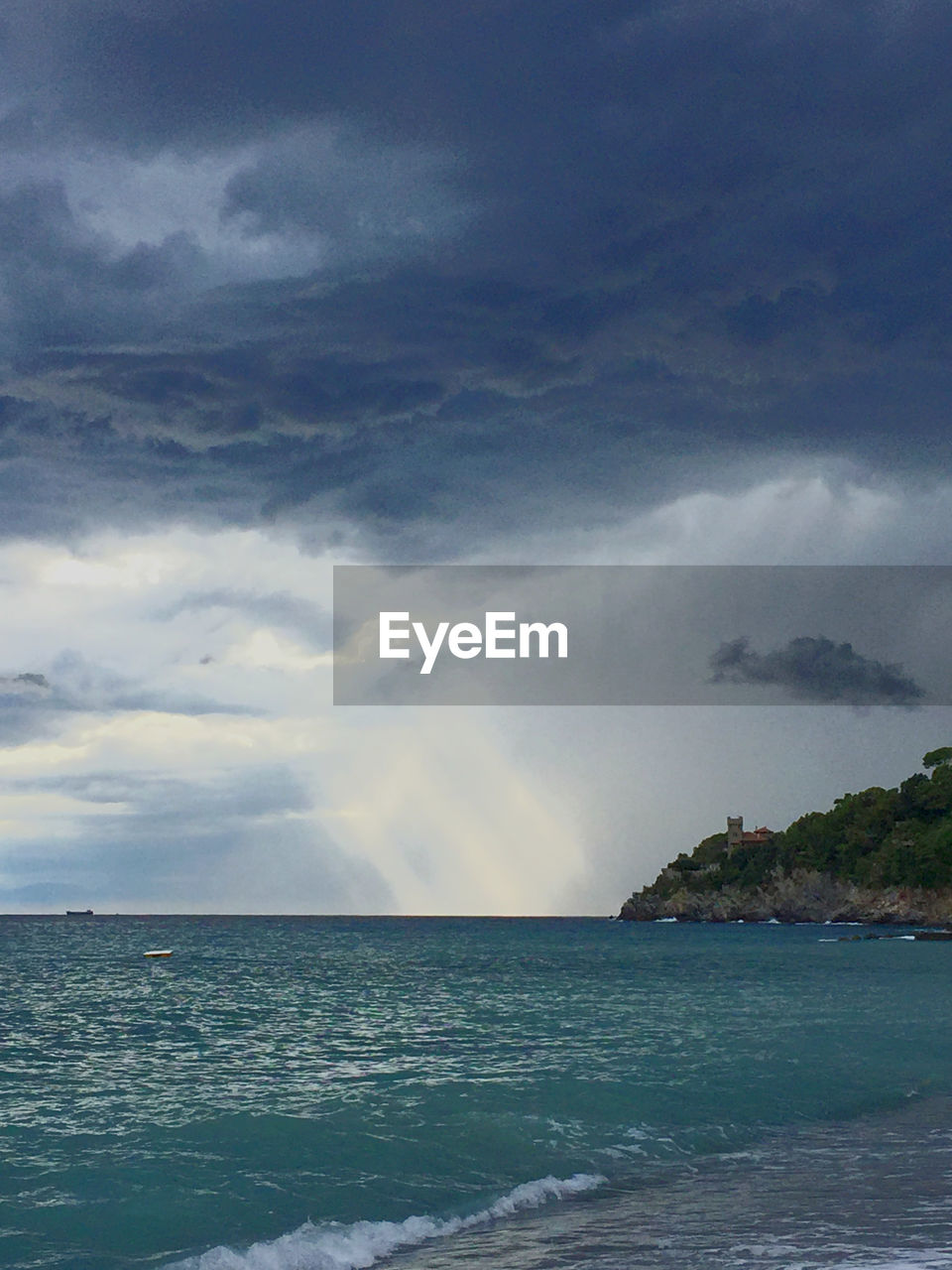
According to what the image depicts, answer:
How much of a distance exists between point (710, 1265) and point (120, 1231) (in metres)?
8.60

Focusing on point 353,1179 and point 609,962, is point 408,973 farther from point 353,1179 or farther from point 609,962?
point 353,1179

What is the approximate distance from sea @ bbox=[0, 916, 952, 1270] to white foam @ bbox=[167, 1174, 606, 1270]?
5 centimetres

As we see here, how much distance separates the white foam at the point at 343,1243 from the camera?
1564cm

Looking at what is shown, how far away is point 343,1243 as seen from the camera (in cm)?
1630

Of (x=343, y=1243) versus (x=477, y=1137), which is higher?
(x=343, y=1243)

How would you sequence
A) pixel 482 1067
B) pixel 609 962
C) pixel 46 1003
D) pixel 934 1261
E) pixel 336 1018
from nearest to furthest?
pixel 934 1261
pixel 482 1067
pixel 336 1018
pixel 46 1003
pixel 609 962

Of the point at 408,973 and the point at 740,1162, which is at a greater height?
the point at 740,1162

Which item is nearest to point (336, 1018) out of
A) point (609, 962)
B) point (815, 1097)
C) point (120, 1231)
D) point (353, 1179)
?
point (815, 1097)

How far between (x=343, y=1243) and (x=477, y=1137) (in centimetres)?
694

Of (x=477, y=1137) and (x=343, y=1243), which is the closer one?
(x=343, y=1243)

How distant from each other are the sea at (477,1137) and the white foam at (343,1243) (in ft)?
0.15

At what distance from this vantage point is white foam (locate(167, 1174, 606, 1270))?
1564 cm

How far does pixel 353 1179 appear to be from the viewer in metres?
20.0

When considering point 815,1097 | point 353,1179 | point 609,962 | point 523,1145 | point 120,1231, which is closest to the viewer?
point 120,1231
